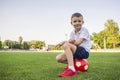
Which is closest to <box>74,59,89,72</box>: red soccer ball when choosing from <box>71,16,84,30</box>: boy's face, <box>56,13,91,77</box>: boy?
<box>56,13,91,77</box>: boy

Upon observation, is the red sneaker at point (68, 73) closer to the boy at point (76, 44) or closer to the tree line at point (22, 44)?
the boy at point (76, 44)

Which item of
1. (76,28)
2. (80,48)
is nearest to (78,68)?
(80,48)

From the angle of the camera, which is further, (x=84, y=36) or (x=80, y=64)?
(x=80, y=64)

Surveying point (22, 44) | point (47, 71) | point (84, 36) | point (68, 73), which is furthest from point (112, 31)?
point (68, 73)

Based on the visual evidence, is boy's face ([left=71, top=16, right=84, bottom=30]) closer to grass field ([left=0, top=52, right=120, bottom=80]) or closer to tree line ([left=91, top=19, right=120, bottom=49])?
grass field ([left=0, top=52, right=120, bottom=80])

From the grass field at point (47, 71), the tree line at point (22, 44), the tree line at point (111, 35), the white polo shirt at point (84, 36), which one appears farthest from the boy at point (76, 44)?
the tree line at point (22, 44)

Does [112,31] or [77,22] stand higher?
[112,31]

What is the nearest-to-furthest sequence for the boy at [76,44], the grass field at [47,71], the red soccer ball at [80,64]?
the grass field at [47,71] < the boy at [76,44] < the red soccer ball at [80,64]

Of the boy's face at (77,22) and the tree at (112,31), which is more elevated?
Answer: the tree at (112,31)

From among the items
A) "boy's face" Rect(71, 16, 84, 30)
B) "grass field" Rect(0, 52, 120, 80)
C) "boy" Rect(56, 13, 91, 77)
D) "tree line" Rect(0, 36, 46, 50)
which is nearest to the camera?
"grass field" Rect(0, 52, 120, 80)

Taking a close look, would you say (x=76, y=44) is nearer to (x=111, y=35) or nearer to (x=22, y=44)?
(x=111, y=35)

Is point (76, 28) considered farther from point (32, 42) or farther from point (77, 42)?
point (32, 42)

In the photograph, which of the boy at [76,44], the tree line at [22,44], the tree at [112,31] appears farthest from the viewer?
the tree line at [22,44]

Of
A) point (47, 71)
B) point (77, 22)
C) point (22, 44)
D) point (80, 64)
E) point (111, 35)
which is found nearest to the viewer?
point (77, 22)
